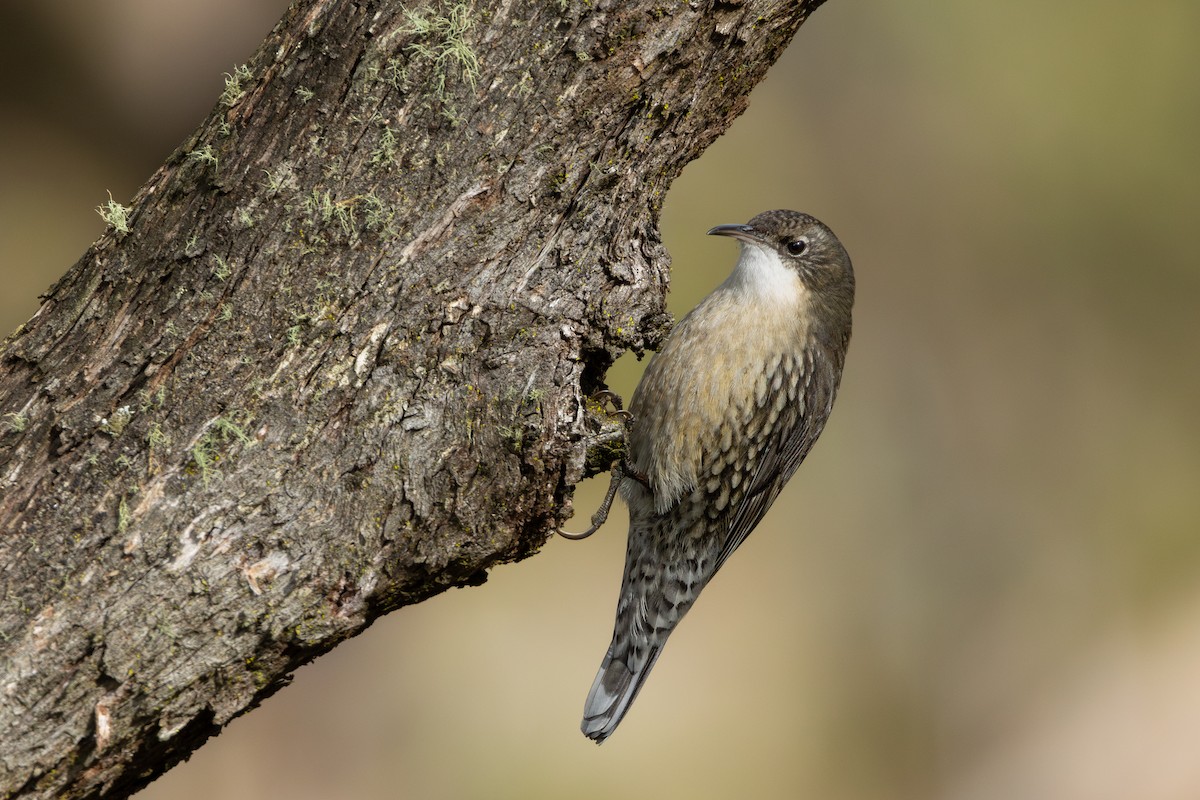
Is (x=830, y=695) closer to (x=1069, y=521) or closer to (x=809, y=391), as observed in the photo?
(x=1069, y=521)

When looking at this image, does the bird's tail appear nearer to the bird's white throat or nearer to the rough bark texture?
the bird's white throat

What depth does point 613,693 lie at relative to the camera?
12.3ft

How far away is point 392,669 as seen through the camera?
557 centimetres

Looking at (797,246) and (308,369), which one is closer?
(308,369)

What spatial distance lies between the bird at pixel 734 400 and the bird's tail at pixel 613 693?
266mm

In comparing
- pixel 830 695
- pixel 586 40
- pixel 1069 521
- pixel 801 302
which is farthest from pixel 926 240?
pixel 586 40

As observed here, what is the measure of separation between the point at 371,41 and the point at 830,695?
5060 mm

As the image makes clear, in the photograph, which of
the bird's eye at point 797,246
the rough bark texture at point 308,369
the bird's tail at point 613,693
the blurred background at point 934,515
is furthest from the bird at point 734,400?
the blurred background at point 934,515

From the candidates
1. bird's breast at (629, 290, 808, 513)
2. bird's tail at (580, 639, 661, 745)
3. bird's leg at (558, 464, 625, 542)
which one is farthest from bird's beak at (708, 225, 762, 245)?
bird's tail at (580, 639, 661, 745)

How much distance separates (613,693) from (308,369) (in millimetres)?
2114

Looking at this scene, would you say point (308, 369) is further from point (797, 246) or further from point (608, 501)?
point (797, 246)

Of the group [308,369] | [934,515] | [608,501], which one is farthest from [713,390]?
[934,515]

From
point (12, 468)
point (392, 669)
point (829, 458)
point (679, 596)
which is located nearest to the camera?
point (12, 468)

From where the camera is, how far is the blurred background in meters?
5.48
